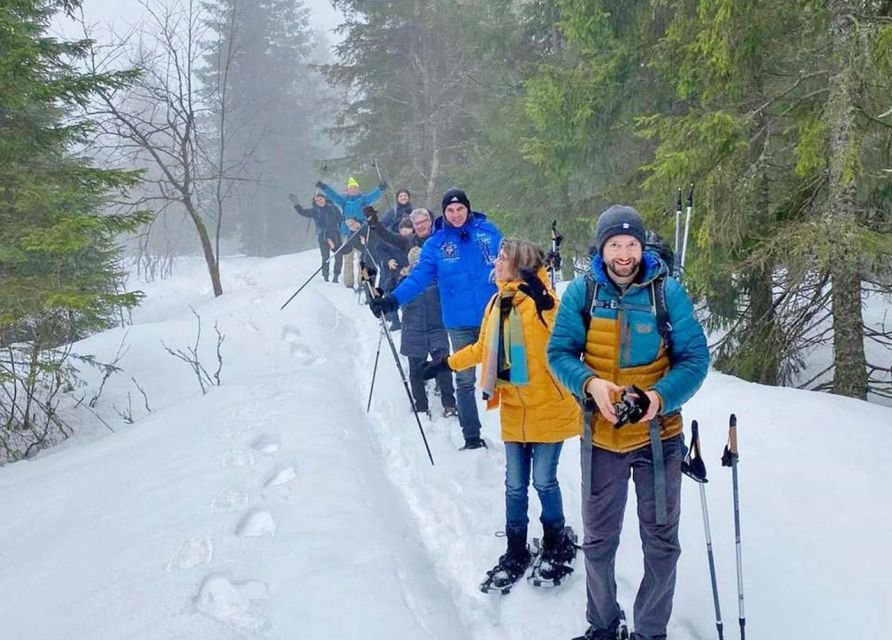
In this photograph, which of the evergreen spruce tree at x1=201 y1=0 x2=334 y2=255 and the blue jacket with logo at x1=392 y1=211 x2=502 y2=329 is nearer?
the blue jacket with logo at x1=392 y1=211 x2=502 y2=329

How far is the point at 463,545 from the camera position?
182 inches

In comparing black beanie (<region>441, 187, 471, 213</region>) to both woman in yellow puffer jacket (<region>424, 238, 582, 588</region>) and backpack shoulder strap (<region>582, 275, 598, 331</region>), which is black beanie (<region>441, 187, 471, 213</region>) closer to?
woman in yellow puffer jacket (<region>424, 238, 582, 588</region>)

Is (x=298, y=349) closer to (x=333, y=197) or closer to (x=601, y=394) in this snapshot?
(x=333, y=197)

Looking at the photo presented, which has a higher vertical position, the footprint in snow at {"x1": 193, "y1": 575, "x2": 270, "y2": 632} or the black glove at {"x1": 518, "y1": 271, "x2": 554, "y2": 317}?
the black glove at {"x1": 518, "y1": 271, "x2": 554, "y2": 317}

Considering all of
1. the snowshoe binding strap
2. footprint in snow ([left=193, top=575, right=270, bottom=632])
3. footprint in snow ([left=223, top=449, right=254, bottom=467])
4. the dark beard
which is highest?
the dark beard

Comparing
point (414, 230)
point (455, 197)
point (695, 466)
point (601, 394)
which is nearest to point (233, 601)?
point (601, 394)

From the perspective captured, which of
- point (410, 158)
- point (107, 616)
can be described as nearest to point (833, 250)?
point (107, 616)

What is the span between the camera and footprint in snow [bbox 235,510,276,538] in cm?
440

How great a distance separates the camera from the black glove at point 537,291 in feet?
12.7

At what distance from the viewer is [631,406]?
2666 mm

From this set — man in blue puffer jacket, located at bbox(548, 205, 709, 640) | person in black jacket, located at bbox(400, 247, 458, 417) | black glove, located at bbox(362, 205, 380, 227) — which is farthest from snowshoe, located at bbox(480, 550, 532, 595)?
black glove, located at bbox(362, 205, 380, 227)

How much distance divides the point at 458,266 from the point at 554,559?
2.73 meters

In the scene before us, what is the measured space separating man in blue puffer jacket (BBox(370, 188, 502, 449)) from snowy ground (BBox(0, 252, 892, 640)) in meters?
1.53

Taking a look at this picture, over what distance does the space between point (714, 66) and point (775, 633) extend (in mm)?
5827
